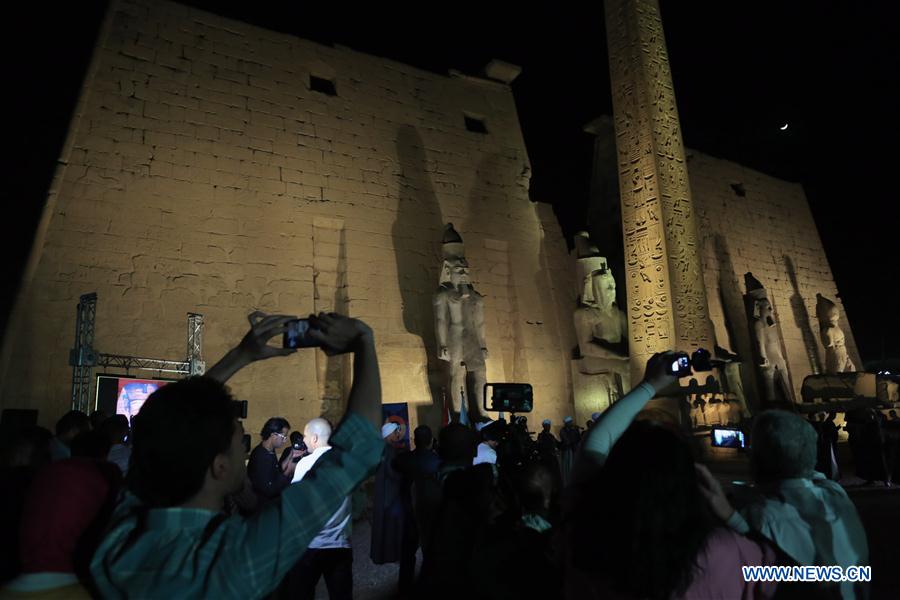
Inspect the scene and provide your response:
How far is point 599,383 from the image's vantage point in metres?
11.2

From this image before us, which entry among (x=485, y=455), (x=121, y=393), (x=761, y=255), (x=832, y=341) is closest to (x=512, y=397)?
(x=485, y=455)

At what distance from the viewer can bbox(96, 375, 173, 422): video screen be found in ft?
22.1

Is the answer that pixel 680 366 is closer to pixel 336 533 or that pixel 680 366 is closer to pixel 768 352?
pixel 336 533

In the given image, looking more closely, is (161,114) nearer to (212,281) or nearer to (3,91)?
(3,91)

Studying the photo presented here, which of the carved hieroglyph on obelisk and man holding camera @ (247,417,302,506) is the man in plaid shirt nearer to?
man holding camera @ (247,417,302,506)

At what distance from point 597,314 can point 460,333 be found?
10.3ft

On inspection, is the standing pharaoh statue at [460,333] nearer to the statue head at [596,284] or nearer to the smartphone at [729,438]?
the statue head at [596,284]

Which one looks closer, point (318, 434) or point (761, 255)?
point (318, 434)

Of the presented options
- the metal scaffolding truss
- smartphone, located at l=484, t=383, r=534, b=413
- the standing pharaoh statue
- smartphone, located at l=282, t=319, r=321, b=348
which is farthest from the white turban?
the standing pharaoh statue

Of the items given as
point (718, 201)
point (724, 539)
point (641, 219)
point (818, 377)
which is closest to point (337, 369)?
point (641, 219)

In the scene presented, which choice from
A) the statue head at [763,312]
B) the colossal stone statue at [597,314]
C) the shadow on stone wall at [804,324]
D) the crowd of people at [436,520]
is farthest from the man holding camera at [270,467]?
the shadow on stone wall at [804,324]

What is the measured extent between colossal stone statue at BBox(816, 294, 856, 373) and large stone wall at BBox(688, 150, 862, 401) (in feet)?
4.20

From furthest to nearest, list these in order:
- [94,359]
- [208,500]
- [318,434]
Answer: [94,359], [318,434], [208,500]

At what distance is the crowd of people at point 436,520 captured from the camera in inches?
38.8
